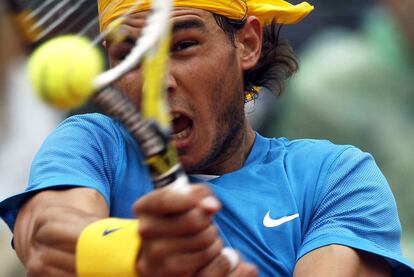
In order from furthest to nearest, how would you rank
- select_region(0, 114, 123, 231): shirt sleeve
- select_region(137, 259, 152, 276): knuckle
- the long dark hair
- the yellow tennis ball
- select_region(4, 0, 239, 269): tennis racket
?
the long dark hair
select_region(0, 114, 123, 231): shirt sleeve
select_region(137, 259, 152, 276): knuckle
select_region(4, 0, 239, 269): tennis racket
the yellow tennis ball

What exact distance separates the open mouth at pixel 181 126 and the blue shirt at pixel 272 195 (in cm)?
12

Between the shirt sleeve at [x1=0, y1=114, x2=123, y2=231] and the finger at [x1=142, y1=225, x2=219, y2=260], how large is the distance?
69 centimetres

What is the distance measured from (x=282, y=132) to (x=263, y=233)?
1.81 metres

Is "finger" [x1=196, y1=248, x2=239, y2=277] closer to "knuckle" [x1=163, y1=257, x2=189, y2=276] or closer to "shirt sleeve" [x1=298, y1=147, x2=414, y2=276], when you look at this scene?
"knuckle" [x1=163, y1=257, x2=189, y2=276]

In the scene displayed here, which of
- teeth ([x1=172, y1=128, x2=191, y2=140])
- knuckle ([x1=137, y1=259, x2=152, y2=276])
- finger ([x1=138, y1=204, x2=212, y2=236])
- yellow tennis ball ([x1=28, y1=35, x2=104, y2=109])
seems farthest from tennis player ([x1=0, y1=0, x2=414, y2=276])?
yellow tennis ball ([x1=28, y1=35, x2=104, y2=109])

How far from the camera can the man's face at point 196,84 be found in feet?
10.6

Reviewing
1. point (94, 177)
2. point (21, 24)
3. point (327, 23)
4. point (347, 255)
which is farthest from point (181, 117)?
point (327, 23)

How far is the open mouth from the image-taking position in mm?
3242

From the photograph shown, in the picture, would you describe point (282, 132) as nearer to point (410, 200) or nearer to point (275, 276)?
point (410, 200)

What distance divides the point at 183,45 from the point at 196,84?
0.11 m

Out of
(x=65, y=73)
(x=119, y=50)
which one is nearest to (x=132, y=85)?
(x=119, y=50)

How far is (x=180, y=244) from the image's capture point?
236 cm

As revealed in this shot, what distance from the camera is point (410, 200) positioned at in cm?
→ 493

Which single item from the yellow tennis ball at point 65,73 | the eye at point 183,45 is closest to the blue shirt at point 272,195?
the eye at point 183,45
